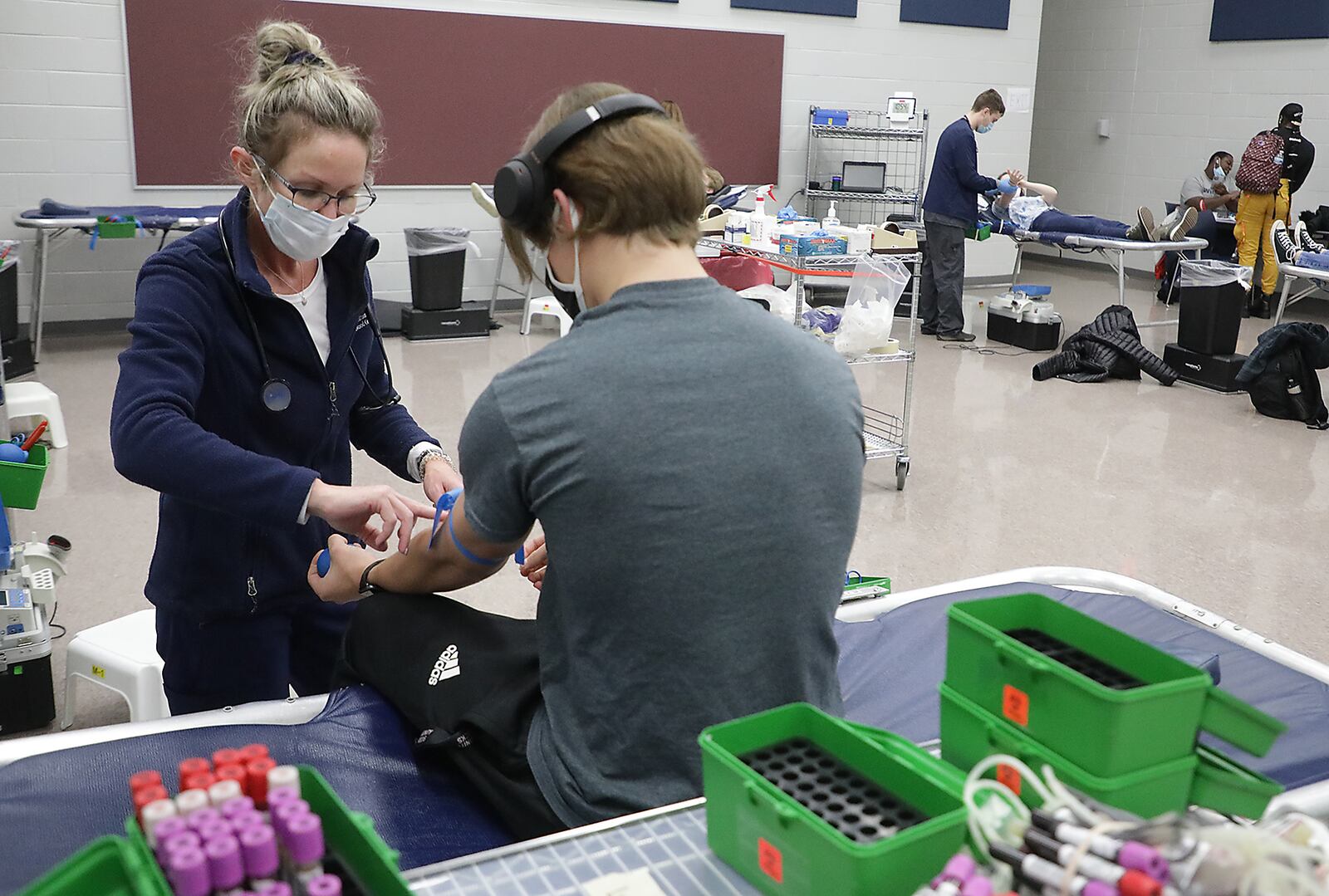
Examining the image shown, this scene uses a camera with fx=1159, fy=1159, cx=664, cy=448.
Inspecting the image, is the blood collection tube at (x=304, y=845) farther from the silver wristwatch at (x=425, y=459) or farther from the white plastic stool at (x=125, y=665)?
the white plastic stool at (x=125, y=665)

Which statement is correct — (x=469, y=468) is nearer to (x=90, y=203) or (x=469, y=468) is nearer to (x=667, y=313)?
(x=667, y=313)

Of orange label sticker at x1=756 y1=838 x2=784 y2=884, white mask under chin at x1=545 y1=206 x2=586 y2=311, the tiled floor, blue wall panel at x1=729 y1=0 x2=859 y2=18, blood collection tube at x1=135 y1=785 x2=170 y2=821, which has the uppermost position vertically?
blue wall panel at x1=729 y1=0 x2=859 y2=18

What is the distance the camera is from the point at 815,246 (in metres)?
4.47

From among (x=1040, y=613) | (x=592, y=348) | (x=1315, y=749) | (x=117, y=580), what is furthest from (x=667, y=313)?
(x=117, y=580)

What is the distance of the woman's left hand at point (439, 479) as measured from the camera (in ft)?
6.16

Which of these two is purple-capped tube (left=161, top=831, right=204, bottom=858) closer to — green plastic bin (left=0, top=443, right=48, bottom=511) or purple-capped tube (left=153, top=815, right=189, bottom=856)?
purple-capped tube (left=153, top=815, right=189, bottom=856)

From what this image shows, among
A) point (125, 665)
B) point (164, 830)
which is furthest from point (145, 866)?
point (125, 665)

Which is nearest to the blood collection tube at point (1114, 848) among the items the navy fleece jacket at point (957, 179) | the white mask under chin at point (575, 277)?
the white mask under chin at point (575, 277)

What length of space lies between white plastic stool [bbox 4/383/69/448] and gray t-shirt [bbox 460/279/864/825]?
4194mm

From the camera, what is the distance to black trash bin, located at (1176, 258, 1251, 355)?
638 centimetres

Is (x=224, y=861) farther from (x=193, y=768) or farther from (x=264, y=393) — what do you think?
(x=264, y=393)

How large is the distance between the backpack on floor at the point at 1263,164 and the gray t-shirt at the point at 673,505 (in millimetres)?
8481

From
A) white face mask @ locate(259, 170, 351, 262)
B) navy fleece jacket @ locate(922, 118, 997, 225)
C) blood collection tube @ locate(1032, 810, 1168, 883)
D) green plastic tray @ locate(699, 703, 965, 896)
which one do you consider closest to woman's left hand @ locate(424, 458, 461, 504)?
white face mask @ locate(259, 170, 351, 262)

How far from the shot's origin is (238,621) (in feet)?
6.14
